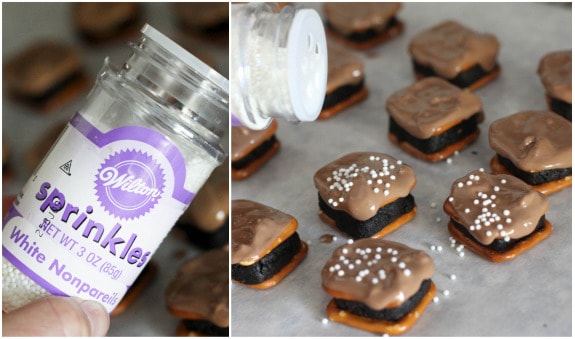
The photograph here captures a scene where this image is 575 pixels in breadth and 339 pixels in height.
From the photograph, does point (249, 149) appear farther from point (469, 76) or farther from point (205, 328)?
point (469, 76)

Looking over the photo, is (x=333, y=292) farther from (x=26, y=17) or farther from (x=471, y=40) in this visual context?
(x=26, y=17)

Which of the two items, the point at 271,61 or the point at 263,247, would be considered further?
the point at 263,247

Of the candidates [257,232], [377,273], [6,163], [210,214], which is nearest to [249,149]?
[210,214]

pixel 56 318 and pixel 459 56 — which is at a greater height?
pixel 56 318

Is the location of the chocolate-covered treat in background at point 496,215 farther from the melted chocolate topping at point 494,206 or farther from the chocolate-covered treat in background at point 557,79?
the chocolate-covered treat in background at point 557,79

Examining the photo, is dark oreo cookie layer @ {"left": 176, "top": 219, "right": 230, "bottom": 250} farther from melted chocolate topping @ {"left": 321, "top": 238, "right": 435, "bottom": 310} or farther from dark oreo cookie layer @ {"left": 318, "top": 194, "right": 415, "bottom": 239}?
melted chocolate topping @ {"left": 321, "top": 238, "right": 435, "bottom": 310}

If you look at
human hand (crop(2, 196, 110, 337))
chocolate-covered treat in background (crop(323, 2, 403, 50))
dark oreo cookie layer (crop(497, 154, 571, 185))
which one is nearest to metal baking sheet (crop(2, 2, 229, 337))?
chocolate-covered treat in background (crop(323, 2, 403, 50))

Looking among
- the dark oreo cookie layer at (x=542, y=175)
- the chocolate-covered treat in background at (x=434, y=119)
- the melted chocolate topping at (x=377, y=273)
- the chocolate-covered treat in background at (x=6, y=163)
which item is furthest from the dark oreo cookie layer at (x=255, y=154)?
the chocolate-covered treat in background at (x=6, y=163)
